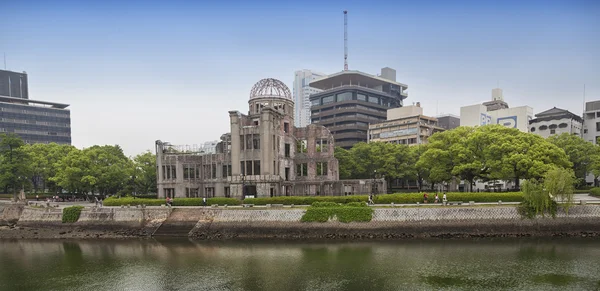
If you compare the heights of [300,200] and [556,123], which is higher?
[556,123]

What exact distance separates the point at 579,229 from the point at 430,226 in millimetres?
17149

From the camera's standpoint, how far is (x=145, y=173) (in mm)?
86062

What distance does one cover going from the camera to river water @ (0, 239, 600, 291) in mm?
29875

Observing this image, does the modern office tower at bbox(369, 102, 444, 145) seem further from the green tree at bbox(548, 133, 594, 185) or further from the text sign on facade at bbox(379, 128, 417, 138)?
the green tree at bbox(548, 133, 594, 185)

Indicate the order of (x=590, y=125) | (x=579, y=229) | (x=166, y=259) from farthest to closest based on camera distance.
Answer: (x=590, y=125) < (x=579, y=229) < (x=166, y=259)

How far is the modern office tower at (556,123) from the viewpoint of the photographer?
341ft

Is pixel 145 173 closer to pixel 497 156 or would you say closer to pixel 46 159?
pixel 46 159

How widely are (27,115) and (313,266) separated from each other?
16050cm

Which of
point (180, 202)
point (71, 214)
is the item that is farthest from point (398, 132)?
point (71, 214)

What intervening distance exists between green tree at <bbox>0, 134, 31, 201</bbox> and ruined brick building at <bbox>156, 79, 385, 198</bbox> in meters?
27.1

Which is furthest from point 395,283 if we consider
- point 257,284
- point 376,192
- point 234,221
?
point 376,192

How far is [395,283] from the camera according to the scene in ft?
96.6

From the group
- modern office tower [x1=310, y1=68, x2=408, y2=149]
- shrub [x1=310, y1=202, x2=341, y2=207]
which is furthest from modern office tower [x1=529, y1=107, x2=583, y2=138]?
shrub [x1=310, y1=202, x2=341, y2=207]

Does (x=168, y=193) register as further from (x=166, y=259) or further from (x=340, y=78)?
(x=340, y=78)
